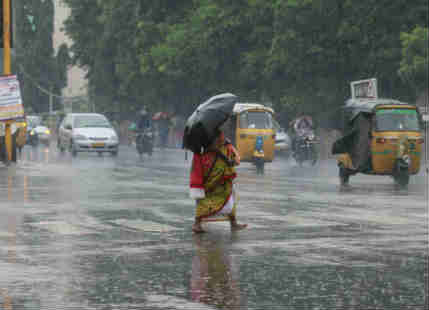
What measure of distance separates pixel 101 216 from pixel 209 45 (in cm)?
3742

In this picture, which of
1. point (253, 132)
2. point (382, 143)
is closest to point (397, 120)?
point (382, 143)

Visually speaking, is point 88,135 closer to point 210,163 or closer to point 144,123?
point 144,123

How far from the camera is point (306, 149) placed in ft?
130

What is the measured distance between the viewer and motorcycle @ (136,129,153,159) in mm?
45366

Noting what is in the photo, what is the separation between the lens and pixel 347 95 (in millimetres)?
46688

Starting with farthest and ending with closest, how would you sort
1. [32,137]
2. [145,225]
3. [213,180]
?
1. [32,137]
2. [145,225]
3. [213,180]

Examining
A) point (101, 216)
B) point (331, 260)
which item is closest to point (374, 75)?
point (101, 216)

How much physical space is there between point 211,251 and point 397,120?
49.6 ft

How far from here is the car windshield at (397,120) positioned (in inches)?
1032

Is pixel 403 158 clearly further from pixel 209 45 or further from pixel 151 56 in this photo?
pixel 151 56

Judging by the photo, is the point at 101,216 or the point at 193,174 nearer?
the point at 193,174

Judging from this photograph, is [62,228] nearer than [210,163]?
No

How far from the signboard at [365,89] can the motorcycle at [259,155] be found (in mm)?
3396

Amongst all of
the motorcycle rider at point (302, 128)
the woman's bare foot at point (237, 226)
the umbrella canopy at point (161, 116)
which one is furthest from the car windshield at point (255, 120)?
the umbrella canopy at point (161, 116)
